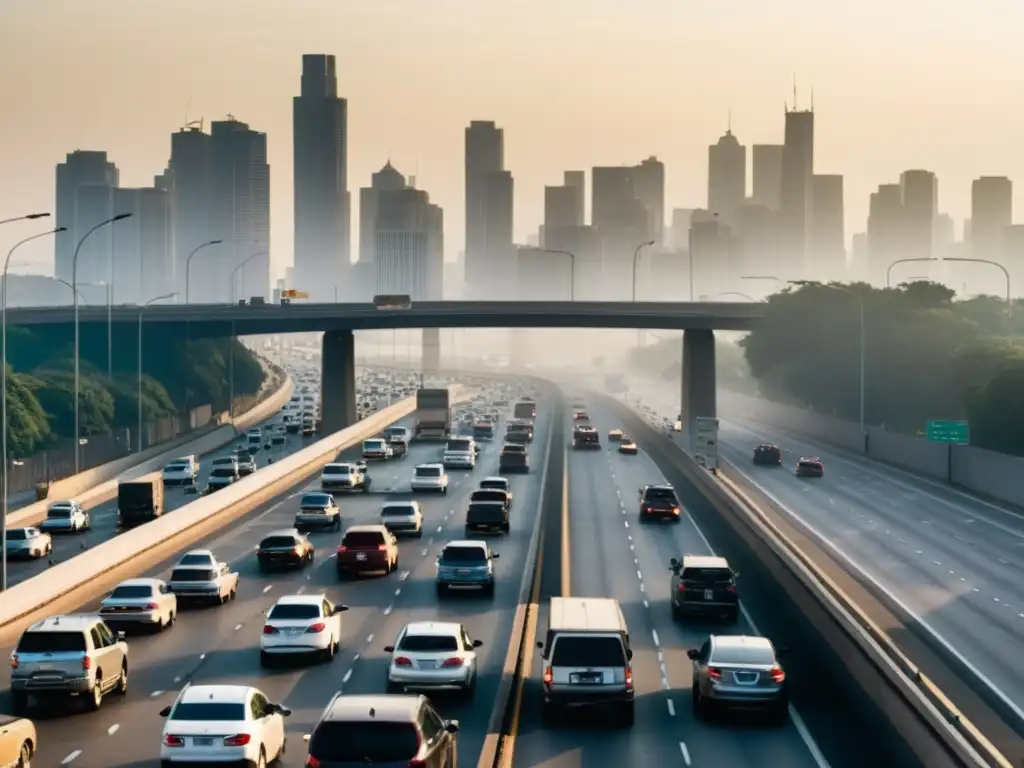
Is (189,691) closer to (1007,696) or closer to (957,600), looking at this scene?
(1007,696)

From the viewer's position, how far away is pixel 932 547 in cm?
6303

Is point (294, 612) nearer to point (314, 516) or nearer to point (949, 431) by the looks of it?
point (314, 516)

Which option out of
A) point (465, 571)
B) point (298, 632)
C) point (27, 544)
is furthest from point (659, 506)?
point (298, 632)

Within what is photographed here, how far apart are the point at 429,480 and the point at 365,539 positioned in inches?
1185

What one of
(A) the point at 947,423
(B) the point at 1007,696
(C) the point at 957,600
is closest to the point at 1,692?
(B) the point at 1007,696

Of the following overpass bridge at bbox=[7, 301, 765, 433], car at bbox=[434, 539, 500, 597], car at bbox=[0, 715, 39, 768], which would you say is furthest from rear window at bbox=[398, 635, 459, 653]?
overpass bridge at bbox=[7, 301, 765, 433]

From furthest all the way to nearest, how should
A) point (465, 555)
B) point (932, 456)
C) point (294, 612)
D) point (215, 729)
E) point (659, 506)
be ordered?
point (932, 456)
point (659, 506)
point (465, 555)
point (294, 612)
point (215, 729)

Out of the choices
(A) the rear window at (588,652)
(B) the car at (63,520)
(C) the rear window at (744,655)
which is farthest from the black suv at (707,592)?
(B) the car at (63,520)

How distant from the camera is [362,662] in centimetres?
3559

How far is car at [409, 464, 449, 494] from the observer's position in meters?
81.3

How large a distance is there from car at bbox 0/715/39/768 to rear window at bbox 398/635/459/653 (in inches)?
322

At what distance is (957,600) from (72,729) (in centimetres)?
2759

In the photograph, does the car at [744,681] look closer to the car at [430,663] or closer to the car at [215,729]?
the car at [430,663]

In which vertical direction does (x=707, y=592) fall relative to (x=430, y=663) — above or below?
below
